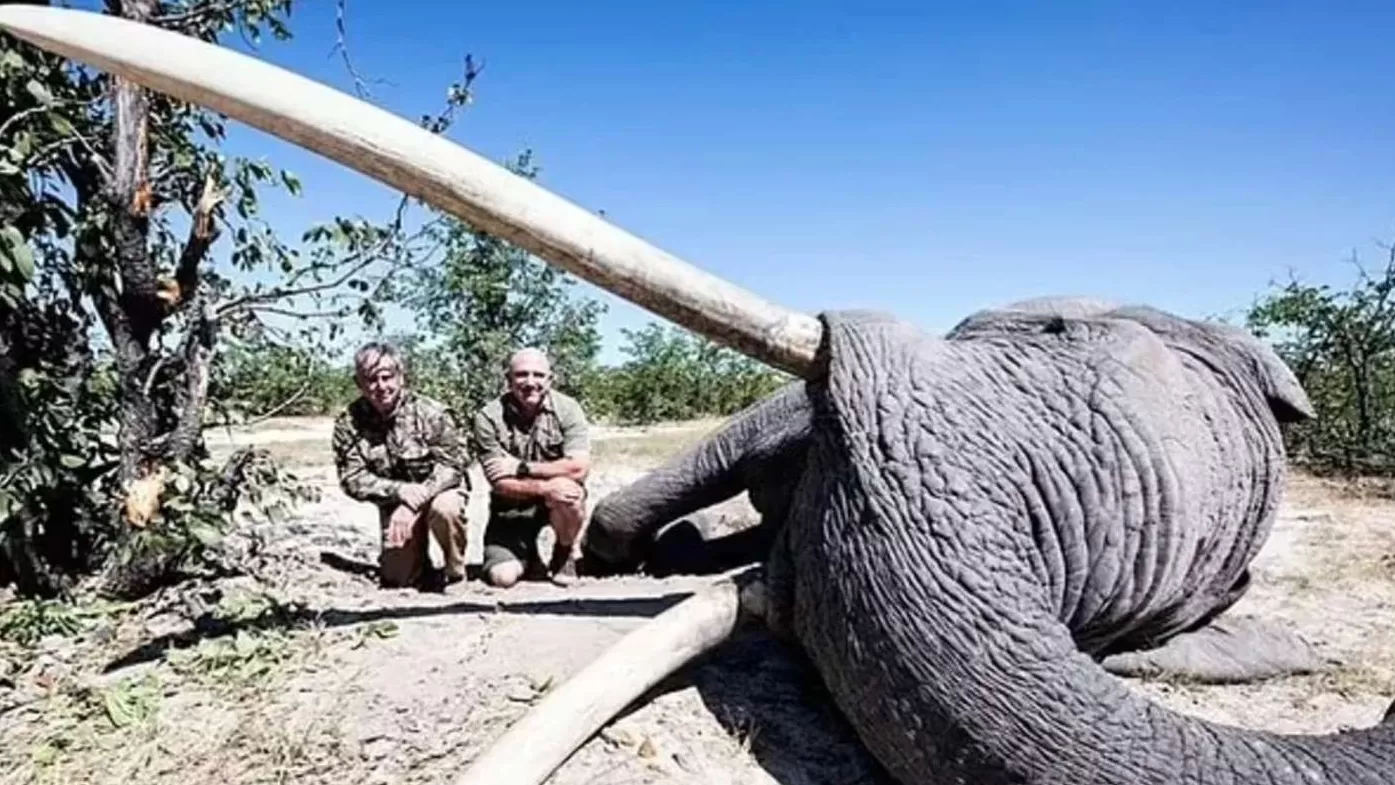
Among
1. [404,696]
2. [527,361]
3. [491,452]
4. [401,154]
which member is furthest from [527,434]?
[401,154]

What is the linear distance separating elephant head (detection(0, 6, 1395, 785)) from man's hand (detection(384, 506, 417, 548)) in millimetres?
1621

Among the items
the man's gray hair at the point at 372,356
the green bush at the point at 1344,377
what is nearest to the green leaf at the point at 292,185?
the man's gray hair at the point at 372,356

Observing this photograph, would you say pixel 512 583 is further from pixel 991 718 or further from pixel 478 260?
pixel 478 260

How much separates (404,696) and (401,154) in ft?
4.72

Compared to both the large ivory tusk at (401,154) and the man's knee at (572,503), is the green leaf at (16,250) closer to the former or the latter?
the large ivory tusk at (401,154)

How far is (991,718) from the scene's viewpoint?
241 centimetres

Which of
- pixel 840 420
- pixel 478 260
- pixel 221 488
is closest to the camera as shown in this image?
pixel 840 420

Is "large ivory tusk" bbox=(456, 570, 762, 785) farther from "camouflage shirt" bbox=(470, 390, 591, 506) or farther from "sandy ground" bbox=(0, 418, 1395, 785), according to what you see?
"camouflage shirt" bbox=(470, 390, 591, 506)

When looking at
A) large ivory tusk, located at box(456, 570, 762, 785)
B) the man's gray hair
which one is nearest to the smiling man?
the man's gray hair

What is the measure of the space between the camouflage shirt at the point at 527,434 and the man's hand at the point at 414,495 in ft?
0.96

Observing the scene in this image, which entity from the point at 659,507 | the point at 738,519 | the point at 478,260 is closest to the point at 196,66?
the point at 659,507

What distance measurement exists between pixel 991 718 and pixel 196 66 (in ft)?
6.95

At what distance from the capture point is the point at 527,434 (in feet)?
15.0

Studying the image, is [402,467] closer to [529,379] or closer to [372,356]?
[372,356]
